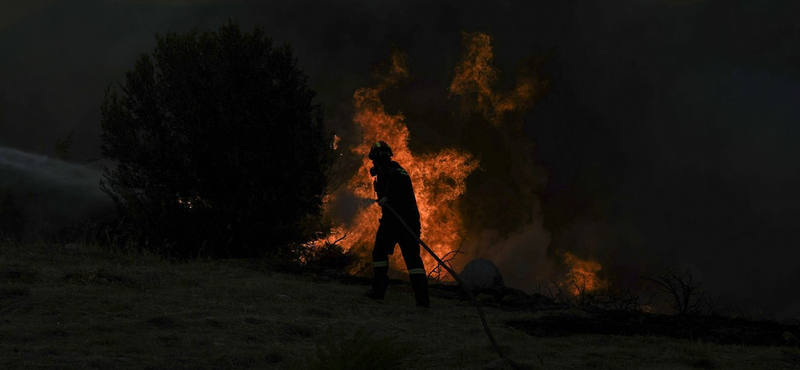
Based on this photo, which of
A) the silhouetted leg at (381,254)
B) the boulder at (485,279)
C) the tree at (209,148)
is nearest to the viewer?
the silhouetted leg at (381,254)

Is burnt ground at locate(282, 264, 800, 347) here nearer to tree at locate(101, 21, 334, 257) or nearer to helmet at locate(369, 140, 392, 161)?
helmet at locate(369, 140, 392, 161)

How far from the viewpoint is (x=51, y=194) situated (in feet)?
61.1

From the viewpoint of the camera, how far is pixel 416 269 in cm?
1089

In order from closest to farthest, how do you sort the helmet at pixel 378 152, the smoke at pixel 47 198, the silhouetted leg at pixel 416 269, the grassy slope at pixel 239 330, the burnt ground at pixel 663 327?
the grassy slope at pixel 239 330 < the burnt ground at pixel 663 327 < the silhouetted leg at pixel 416 269 < the helmet at pixel 378 152 < the smoke at pixel 47 198

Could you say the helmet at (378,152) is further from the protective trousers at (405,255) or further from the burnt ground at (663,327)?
the burnt ground at (663,327)

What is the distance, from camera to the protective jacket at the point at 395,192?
1093 centimetres

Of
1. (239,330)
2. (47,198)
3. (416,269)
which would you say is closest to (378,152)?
(416,269)

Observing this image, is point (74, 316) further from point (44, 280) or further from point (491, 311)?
point (491, 311)

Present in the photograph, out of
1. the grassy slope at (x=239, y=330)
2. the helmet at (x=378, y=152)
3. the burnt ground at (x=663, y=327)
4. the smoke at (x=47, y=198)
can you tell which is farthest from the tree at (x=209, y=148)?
the burnt ground at (x=663, y=327)

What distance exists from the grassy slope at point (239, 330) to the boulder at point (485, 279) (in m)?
2.83

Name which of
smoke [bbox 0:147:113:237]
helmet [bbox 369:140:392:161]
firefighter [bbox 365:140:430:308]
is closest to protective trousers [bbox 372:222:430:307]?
firefighter [bbox 365:140:430:308]

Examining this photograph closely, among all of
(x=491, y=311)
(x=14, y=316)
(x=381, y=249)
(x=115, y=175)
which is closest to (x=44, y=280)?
(x=14, y=316)

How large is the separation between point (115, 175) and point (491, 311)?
396 inches

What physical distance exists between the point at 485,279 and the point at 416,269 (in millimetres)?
4252
